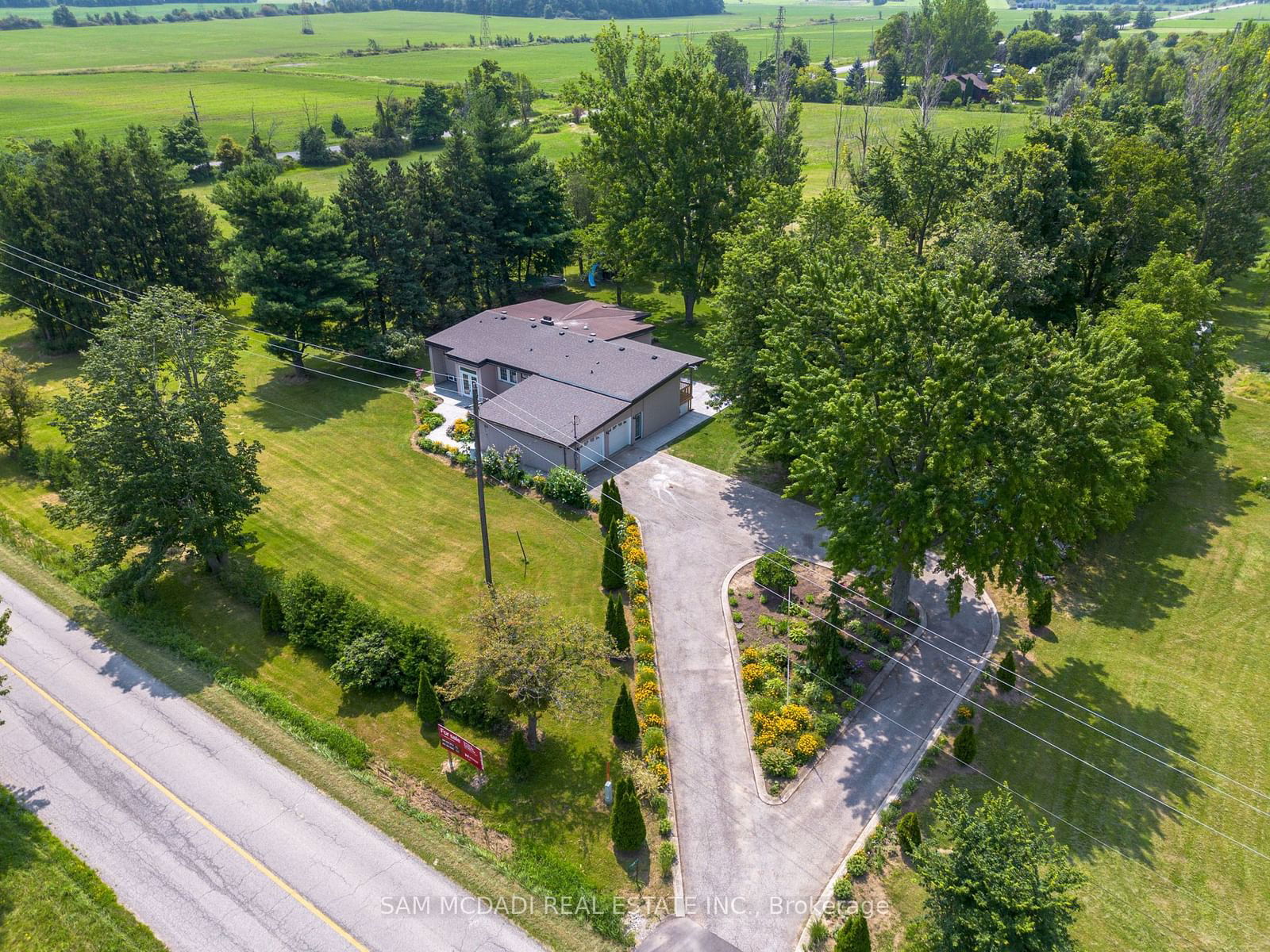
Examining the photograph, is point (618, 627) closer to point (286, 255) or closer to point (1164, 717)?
point (1164, 717)

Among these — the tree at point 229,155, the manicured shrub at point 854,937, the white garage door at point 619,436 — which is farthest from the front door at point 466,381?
the tree at point 229,155

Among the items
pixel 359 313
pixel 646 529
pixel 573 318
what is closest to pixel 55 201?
pixel 359 313

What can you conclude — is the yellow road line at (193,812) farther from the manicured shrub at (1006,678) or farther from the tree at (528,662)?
the manicured shrub at (1006,678)

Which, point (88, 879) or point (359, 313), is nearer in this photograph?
point (88, 879)

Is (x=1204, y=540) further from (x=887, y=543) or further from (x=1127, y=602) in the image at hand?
(x=887, y=543)

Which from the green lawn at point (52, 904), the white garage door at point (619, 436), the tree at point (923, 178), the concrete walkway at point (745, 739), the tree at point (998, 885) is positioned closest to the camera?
the tree at point (998, 885)

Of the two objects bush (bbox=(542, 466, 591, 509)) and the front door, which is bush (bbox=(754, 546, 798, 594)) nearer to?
bush (bbox=(542, 466, 591, 509))
